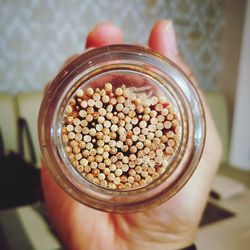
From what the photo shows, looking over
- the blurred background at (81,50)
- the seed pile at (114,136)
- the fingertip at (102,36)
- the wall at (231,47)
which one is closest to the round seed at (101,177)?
the seed pile at (114,136)

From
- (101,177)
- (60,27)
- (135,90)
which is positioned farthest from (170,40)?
(60,27)

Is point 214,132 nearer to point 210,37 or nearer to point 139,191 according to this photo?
point 139,191

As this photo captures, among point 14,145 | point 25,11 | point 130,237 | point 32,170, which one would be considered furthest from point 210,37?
point 130,237

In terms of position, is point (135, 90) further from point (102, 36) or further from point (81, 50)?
point (81, 50)

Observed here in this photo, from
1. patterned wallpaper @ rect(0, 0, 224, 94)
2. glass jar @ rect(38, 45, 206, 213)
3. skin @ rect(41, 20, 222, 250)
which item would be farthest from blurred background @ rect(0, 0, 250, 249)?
glass jar @ rect(38, 45, 206, 213)

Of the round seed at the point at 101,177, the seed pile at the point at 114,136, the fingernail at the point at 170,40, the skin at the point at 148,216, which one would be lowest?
the skin at the point at 148,216

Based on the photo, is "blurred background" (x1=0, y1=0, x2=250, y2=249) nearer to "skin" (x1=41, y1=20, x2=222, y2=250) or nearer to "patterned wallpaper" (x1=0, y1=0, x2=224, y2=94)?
"patterned wallpaper" (x1=0, y1=0, x2=224, y2=94)

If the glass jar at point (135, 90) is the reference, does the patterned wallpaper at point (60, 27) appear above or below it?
above

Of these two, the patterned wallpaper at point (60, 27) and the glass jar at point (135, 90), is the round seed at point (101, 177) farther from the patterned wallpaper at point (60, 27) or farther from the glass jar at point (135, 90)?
the patterned wallpaper at point (60, 27)
